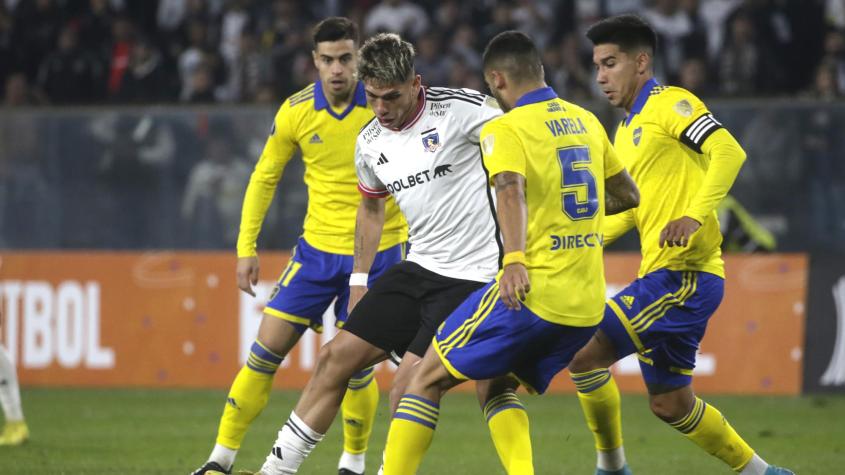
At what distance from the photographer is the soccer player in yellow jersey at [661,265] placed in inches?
273

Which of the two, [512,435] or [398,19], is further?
[398,19]

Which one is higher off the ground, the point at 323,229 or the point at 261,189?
the point at 261,189

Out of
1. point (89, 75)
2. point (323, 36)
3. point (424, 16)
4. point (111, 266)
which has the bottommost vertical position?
point (111, 266)

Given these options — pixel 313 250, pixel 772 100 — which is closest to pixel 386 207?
pixel 313 250

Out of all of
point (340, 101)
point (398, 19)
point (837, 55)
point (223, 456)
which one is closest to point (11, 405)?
point (223, 456)

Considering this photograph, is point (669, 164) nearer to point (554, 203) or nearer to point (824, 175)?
point (554, 203)

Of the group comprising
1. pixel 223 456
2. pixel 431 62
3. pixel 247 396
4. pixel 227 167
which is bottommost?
pixel 227 167

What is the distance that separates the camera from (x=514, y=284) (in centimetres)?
562

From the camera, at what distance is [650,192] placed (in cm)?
700

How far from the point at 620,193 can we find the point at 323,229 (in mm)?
2247

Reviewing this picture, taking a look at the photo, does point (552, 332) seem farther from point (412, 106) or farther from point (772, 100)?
point (772, 100)

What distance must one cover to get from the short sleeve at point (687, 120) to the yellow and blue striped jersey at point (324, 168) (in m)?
1.74

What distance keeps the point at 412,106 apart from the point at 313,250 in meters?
1.54

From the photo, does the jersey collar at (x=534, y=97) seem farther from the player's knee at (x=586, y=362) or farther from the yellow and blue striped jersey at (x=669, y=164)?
the player's knee at (x=586, y=362)
